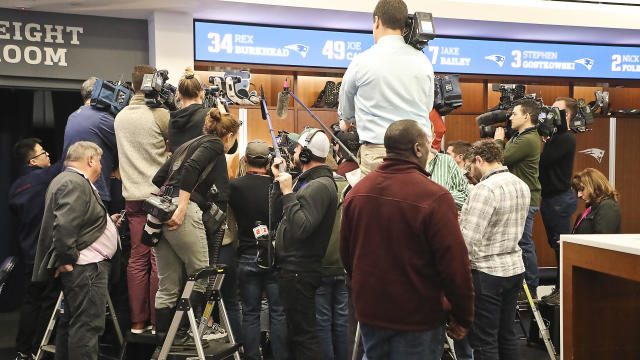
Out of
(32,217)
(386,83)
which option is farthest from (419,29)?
(32,217)

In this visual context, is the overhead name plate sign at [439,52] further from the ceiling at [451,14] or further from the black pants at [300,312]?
the black pants at [300,312]

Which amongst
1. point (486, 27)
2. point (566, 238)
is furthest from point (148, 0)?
point (566, 238)

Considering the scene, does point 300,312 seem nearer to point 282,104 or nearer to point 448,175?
point 448,175

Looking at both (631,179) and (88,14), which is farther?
(631,179)

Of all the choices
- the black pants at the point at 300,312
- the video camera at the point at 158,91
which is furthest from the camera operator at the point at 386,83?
the video camera at the point at 158,91

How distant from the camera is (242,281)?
3773 mm

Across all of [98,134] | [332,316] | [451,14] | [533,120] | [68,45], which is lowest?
[332,316]

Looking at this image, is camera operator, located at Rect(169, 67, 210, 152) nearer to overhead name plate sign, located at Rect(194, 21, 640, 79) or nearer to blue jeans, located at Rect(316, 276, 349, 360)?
blue jeans, located at Rect(316, 276, 349, 360)

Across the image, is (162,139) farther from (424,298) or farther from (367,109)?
(424,298)

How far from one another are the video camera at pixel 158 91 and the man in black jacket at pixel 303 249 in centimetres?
114

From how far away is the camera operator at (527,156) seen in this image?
15.3ft

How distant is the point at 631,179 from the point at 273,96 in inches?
191

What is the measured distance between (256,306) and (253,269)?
23 cm

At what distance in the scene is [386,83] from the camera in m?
2.76
